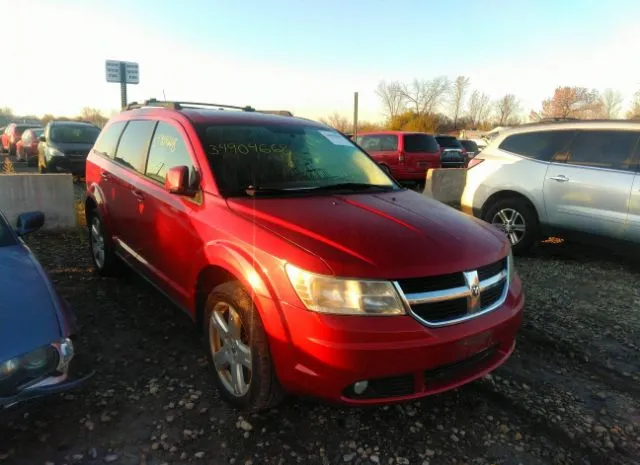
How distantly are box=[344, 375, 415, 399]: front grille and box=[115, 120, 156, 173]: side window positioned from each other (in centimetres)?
259

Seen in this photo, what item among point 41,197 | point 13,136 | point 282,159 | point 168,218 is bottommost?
point 41,197

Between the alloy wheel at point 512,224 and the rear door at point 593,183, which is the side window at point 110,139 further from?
the rear door at point 593,183

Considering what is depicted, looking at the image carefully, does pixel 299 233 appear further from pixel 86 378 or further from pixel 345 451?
pixel 86 378

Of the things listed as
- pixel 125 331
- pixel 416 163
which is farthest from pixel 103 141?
pixel 416 163

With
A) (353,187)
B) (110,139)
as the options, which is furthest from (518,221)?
(110,139)

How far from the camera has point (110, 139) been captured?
4711 millimetres

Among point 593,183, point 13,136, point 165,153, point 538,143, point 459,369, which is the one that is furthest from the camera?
point 13,136

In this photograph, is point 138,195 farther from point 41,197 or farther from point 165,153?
point 41,197

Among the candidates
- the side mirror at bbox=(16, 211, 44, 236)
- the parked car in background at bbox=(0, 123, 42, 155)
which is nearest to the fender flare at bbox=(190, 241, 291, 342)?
the side mirror at bbox=(16, 211, 44, 236)

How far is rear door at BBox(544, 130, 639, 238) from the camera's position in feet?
17.3

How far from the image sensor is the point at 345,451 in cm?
241

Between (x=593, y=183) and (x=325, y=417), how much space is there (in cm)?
453

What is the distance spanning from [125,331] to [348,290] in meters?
2.27

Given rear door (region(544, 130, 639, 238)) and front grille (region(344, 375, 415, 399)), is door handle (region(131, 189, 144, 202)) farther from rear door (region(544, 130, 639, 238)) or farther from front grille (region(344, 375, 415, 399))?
rear door (region(544, 130, 639, 238))
